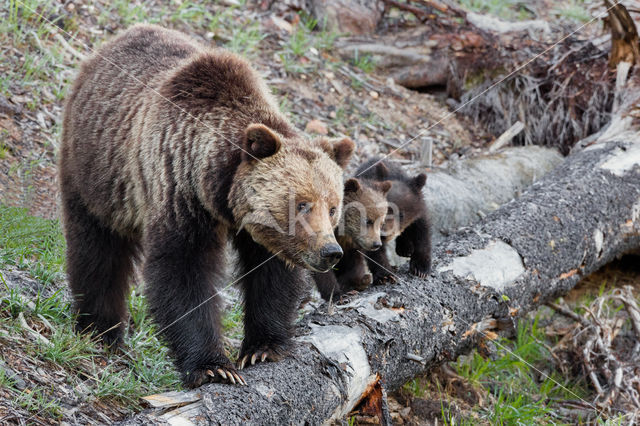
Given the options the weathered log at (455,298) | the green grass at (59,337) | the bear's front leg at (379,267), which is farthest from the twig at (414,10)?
the green grass at (59,337)

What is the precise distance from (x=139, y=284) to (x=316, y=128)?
10.4 ft

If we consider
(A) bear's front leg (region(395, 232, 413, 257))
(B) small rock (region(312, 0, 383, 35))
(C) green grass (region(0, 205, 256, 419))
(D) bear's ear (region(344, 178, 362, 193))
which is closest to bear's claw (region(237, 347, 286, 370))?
(C) green grass (region(0, 205, 256, 419))

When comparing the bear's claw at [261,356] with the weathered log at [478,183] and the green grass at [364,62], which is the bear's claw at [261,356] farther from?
the green grass at [364,62]

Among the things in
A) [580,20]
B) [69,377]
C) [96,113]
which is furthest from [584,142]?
[69,377]

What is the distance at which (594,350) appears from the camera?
19.6ft

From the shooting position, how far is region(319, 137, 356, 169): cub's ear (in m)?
4.05

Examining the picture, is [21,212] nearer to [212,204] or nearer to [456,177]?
[212,204]

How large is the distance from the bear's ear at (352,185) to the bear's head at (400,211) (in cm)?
33

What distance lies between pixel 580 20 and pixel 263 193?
28.3 ft

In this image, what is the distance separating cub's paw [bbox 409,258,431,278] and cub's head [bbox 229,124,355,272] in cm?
131

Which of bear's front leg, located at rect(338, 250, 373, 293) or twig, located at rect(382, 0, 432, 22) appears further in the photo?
twig, located at rect(382, 0, 432, 22)

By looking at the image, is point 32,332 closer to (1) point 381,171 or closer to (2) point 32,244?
(2) point 32,244

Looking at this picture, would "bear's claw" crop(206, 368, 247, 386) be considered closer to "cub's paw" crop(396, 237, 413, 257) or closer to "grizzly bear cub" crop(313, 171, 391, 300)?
"grizzly bear cub" crop(313, 171, 391, 300)

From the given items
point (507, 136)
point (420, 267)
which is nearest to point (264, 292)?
point (420, 267)
